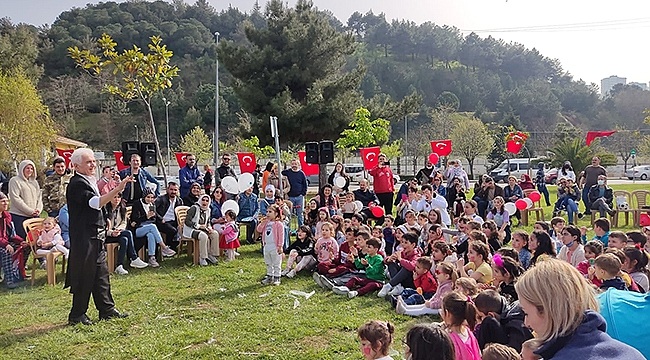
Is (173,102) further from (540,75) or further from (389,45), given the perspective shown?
(540,75)

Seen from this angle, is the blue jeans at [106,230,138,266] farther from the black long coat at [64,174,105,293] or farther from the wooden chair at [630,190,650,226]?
the wooden chair at [630,190,650,226]

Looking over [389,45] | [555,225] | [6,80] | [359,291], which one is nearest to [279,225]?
[359,291]

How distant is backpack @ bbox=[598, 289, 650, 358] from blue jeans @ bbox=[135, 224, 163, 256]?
800 cm

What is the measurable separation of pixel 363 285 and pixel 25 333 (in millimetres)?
4055

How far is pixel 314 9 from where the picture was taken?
26016mm

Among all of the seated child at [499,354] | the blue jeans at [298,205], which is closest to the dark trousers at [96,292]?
the seated child at [499,354]

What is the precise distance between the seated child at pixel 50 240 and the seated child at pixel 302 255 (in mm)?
3374

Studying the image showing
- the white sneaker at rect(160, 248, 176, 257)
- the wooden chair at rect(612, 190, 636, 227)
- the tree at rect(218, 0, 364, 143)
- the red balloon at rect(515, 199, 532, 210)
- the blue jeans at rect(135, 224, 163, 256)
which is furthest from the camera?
the tree at rect(218, 0, 364, 143)

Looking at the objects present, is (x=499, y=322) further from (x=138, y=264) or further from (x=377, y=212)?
(x=377, y=212)

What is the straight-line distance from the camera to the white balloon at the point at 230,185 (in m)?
11.4

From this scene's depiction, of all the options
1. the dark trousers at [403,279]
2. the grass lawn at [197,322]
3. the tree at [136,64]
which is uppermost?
the tree at [136,64]

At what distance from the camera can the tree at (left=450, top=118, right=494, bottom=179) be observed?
4519 cm

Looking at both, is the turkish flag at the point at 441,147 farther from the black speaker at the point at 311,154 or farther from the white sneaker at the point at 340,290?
the white sneaker at the point at 340,290

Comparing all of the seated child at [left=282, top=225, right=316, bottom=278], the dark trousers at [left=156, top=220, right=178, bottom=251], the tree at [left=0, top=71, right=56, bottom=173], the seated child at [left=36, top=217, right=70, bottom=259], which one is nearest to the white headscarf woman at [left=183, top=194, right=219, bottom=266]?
the dark trousers at [left=156, top=220, right=178, bottom=251]
